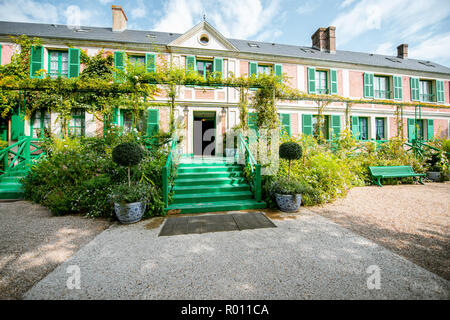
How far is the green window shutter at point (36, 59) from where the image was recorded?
8.24 meters

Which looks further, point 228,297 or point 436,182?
point 436,182

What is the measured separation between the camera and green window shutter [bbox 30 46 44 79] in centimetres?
824

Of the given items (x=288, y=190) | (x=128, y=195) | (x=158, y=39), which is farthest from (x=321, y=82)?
(x=128, y=195)

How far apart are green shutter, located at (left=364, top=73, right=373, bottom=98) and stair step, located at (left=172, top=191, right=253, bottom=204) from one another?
12.2 m

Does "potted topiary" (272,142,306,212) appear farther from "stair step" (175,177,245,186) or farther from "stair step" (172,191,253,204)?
"stair step" (175,177,245,186)

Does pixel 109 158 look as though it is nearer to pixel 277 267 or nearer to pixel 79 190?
pixel 79 190

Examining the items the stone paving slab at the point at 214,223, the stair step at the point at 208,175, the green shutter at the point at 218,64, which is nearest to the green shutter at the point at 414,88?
the green shutter at the point at 218,64

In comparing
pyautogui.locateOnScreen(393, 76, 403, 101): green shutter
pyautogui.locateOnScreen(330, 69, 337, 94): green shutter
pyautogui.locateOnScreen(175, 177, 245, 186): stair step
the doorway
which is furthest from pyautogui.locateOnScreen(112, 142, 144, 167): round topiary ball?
pyautogui.locateOnScreen(393, 76, 403, 101): green shutter

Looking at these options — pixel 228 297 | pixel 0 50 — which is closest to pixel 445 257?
pixel 228 297

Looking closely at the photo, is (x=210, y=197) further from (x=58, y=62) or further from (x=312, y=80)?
(x=58, y=62)

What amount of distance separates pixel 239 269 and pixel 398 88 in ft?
53.6

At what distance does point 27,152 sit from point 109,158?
3.96 metres

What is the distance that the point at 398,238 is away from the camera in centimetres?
255

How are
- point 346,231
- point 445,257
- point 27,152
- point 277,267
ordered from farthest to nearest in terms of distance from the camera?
point 27,152 < point 346,231 < point 445,257 < point 277,267
